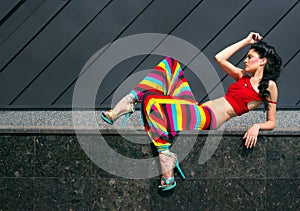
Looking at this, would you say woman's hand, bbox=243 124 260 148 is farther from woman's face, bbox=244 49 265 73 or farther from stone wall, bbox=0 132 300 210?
woman's face, bbox=244 49 265 73

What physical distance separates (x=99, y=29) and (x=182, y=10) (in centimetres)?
129

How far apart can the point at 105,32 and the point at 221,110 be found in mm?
3665

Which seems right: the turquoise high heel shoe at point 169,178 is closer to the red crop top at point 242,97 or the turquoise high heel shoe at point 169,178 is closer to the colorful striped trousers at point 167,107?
the colorful striped trousers at point 167,107

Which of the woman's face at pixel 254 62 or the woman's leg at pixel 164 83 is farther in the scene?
the woman's face at pixel 254 62

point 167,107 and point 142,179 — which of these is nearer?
point 142,179

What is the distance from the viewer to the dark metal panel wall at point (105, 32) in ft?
27.0

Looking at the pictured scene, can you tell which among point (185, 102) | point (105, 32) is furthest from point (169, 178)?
point (105, 32)

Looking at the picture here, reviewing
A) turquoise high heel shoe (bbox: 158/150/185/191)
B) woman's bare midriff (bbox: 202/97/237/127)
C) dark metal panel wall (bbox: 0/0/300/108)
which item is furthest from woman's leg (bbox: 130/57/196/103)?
dark metal panel wall (bbox: 0/0/300/108)

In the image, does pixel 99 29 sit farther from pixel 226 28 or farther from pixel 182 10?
pixel 226 28

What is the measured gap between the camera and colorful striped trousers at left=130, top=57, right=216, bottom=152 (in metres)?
4.81

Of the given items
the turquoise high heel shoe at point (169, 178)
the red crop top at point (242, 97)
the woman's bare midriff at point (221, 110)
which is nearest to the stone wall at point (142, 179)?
the turquoise high heel shoe at point (169, 178)

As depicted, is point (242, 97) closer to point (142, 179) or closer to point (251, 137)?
point (251, 137)

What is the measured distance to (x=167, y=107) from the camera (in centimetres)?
491

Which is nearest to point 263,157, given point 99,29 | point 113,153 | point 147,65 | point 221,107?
point 221,107
